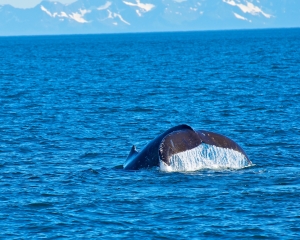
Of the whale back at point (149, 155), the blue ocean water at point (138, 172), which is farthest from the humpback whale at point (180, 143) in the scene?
the blue ocean water at point (138, 172)

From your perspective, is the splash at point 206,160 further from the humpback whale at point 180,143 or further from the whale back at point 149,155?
the whale back at point 149,155

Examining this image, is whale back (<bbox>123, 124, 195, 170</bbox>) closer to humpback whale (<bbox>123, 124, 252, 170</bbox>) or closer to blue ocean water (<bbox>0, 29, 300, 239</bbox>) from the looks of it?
humpback whale (<bbox>123, 124, 252, 170</bbox>)

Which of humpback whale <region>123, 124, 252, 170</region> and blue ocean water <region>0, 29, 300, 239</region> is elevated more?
humpback whale <region>123, 124, 252, 170</region>

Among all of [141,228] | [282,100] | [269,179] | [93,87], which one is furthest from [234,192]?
[93,87]

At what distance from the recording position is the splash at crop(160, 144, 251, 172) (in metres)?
16.1

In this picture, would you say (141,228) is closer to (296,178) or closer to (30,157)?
(296,178)

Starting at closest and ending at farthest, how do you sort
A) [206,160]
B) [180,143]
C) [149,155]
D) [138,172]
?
1. [180,143]
2. [149,155]
3. [138,172]
4. [206,160]

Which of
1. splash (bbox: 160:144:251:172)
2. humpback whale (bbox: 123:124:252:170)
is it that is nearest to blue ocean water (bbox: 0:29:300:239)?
splash (bbox: 160:144:251:172)

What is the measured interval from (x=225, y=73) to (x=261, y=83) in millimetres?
10483

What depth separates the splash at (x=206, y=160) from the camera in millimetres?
16141

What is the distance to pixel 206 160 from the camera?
1719cm

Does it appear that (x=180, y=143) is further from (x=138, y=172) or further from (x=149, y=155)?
(x=138, y=172)

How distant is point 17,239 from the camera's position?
41.9ft

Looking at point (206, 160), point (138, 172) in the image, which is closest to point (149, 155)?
point (138, 172)
